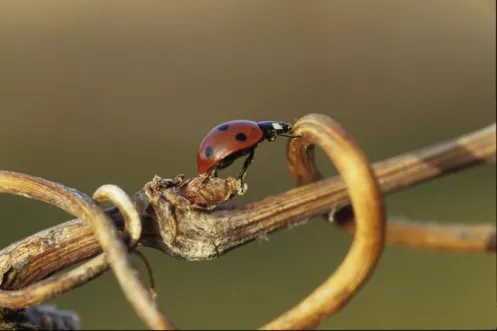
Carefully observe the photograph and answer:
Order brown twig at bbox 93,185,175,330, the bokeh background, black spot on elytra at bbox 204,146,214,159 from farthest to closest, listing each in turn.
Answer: the bokeh background, black spot on elytra at bbox 204,146,214,159, brown twig at bbox 93,185,175,330

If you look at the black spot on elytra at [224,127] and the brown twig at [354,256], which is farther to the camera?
the black spot on elytra at [224,127]

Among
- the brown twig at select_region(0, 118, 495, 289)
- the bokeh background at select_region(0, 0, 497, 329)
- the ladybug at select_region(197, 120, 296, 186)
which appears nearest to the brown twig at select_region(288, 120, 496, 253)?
the brown twig at select_region(0, 118, 495, 289)

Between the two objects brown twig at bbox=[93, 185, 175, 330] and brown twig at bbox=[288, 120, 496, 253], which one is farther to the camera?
brown twig at bbox=[288, 120, 496, 253]

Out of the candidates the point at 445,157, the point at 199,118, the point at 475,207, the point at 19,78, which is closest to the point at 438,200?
the point at 475,207

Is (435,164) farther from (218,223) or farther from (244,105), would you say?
(244,105)

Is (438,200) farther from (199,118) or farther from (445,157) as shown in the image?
(445,157)

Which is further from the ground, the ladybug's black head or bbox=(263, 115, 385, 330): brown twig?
the ladybug's black head

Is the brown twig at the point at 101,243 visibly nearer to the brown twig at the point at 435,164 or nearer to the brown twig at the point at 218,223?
the brown twig at the point at 218,223

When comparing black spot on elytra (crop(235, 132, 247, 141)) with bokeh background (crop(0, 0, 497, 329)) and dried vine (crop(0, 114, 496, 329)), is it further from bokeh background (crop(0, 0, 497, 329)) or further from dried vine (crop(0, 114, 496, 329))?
bokeh background (crop(0, 0, 497, 329))

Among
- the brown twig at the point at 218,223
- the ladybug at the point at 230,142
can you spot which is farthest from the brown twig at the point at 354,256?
the ladybug at the point at 230,142

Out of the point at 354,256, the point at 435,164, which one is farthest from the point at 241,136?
Answer: the point at 354,256
